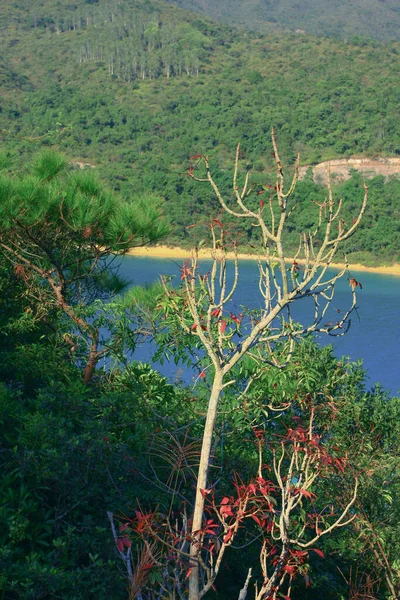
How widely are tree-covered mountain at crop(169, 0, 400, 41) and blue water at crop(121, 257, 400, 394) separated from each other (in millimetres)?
92554

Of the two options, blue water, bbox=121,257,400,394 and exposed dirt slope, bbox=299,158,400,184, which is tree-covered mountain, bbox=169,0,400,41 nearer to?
exposed dirt slope, bbox=299,158,400,184

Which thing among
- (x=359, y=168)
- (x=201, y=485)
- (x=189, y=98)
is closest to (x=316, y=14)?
(x=189, y=98)

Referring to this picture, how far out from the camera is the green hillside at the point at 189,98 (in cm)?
3338

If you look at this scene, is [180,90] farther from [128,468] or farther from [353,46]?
[128,468]

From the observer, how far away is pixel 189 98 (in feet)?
145

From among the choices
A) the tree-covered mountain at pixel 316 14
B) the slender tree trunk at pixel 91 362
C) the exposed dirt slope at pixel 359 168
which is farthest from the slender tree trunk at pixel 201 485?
the tree-covered mountain at pixel 316 14

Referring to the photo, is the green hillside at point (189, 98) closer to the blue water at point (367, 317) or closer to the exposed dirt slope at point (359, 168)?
the exposed dirt slope at point (359, 168)

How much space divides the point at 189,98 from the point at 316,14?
97.6m

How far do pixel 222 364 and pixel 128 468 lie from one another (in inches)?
33.6

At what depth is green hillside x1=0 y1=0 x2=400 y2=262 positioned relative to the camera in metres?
33.4

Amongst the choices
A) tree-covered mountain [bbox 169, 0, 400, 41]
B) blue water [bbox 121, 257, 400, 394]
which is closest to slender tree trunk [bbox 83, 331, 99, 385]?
blue water [bbox 121, 257, 400, 394]

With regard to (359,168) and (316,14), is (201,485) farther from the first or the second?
(316,14)

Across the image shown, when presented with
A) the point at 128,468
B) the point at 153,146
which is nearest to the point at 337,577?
the point at 128,468

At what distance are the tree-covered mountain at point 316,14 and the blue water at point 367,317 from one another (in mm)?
92554
